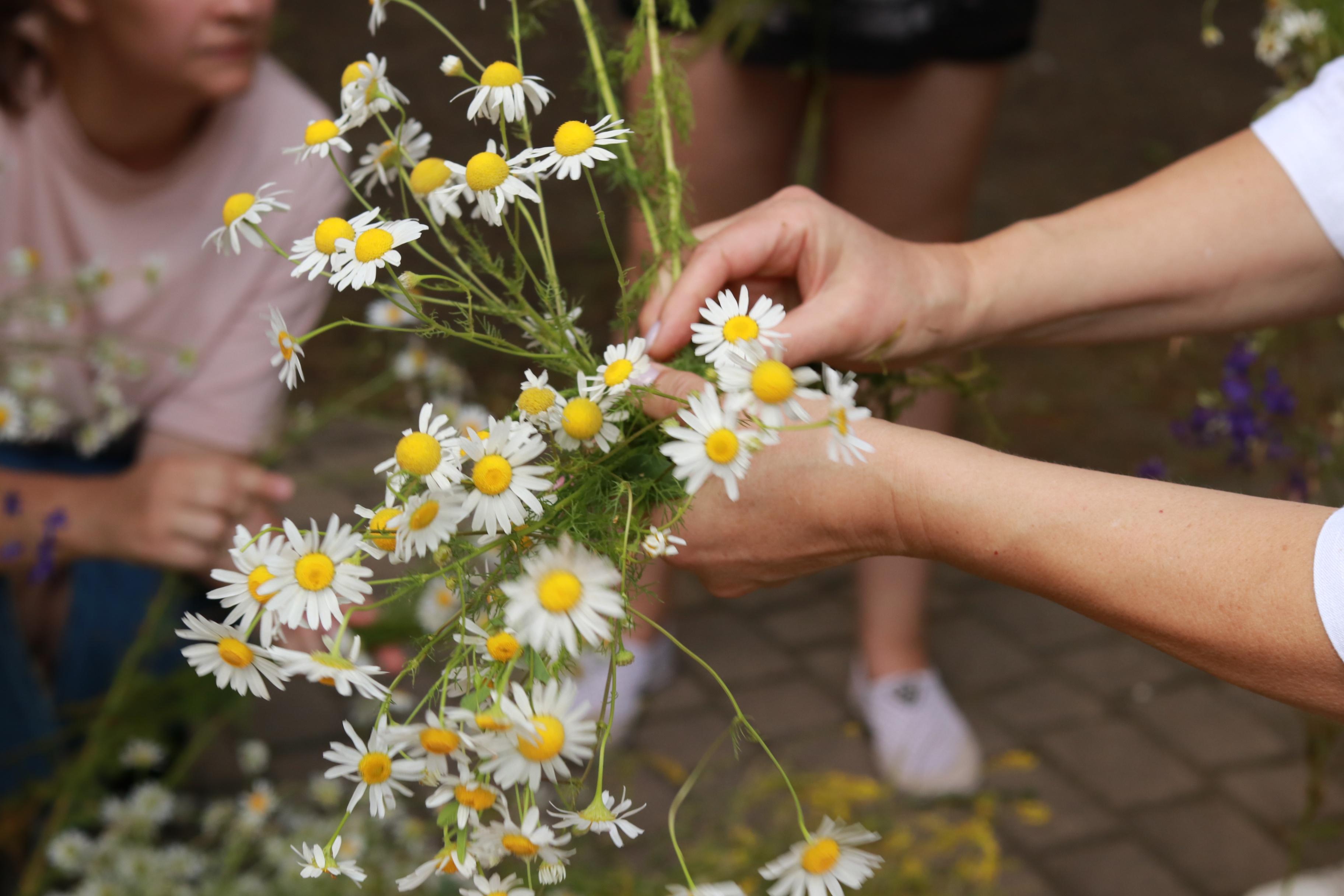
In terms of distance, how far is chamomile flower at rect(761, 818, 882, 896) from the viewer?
723mm

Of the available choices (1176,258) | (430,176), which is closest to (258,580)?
(430,176)

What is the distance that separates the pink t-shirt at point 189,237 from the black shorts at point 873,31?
668mm

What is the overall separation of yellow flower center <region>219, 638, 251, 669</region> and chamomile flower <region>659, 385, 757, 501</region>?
28cm

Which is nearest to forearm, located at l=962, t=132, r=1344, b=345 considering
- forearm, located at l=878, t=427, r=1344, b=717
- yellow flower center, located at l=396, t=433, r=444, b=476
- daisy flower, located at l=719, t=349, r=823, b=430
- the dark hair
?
forearm, located at l=878, t=427, r=1344, b=717

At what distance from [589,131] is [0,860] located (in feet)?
5.86

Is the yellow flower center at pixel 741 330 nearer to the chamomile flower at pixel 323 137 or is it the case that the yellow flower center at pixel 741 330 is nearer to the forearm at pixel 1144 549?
the forearm at pixel 1144 549

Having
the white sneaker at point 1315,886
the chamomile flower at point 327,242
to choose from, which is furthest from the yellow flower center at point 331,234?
the white sneaker at point 1315,886

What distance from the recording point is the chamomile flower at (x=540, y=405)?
2.57 ft

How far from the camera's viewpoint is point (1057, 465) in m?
0.93

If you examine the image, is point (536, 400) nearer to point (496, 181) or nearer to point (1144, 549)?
point (496, 181)

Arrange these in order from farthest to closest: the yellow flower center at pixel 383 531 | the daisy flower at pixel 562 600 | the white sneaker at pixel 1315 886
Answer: the white sneaker at pixel 1315 886, the yellow flower center at pixel 383 531, the daisy flower at pixel 562 600

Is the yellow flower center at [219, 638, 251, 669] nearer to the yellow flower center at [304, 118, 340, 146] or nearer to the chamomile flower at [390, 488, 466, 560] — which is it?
the chamomile flower at [390, 488, 466, 560]

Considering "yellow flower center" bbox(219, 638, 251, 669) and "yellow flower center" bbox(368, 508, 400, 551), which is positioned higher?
"yellow flower center" bbox(368, 508, 400, 551)

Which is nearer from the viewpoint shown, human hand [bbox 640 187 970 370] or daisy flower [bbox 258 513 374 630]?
daisy flower [bbox 258 513 374 630]
